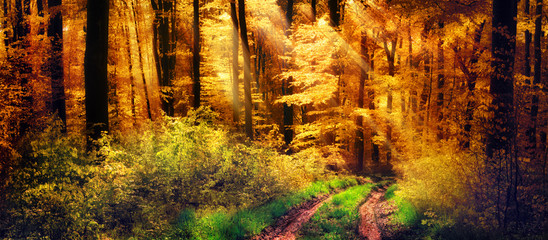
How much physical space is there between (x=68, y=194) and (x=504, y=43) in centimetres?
1045

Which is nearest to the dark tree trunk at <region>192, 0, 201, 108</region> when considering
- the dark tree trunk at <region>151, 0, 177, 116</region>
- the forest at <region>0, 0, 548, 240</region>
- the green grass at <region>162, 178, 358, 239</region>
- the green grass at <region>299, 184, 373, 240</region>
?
the forest at <region>0, 0, 548, 240</region>

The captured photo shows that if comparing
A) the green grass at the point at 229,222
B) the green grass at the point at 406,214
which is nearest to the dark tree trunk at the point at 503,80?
the green grass at the point at 406,214

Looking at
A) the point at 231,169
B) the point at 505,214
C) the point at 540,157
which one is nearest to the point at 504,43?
the point at 540,157

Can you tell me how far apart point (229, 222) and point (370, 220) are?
14.6 feet

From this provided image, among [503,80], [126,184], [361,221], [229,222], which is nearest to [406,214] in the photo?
[361,221]

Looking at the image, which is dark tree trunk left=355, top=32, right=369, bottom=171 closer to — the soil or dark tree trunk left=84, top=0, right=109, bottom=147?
the soil

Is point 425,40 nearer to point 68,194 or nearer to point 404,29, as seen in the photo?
point 404,29

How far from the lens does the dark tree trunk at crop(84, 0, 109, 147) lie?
32.0ft

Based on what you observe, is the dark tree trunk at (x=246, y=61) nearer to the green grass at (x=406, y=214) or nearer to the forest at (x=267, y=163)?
the forest at (x=267, y=163)

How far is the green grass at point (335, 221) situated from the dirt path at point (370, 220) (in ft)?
0.63

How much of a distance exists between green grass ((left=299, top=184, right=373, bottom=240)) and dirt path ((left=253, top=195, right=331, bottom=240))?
0.28m

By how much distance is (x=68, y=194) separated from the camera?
6426mm

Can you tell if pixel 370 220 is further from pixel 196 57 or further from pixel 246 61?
pixel 196 57

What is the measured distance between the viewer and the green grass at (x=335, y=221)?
360 inches
